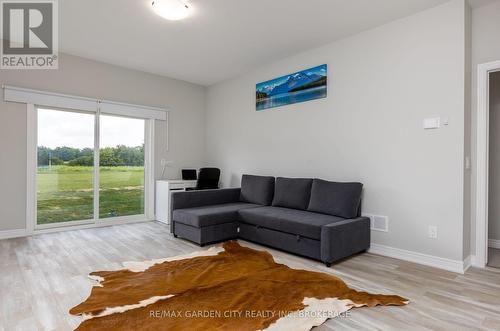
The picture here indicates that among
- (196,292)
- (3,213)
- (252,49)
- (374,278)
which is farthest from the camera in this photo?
(252,49)

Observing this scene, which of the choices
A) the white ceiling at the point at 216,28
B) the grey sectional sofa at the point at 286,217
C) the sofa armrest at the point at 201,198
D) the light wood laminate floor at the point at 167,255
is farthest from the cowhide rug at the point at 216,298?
the white ceiling at the point at 216,28

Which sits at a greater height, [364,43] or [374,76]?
[364,43]

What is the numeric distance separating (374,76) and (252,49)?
1.77 metres

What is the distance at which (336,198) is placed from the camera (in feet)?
11.4

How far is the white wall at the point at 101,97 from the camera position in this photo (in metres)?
3.95

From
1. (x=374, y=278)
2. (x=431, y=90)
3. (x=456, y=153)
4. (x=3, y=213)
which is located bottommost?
(x=374, y=278)

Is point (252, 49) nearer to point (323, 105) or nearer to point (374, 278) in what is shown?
point (323, 105)

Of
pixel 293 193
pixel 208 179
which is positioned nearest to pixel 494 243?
pixel 293 193

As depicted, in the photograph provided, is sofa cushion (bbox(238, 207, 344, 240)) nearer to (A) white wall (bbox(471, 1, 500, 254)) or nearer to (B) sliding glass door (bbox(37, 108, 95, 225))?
(A) white wall (bbox(471, 1, 500, 254))

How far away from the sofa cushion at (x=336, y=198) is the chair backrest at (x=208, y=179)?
217 centimetres

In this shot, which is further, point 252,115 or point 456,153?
point 252,115

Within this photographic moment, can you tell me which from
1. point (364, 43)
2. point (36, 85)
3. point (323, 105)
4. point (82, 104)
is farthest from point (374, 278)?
point (36, 85)

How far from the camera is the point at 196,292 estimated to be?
2.28m

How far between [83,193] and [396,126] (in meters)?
4.79
